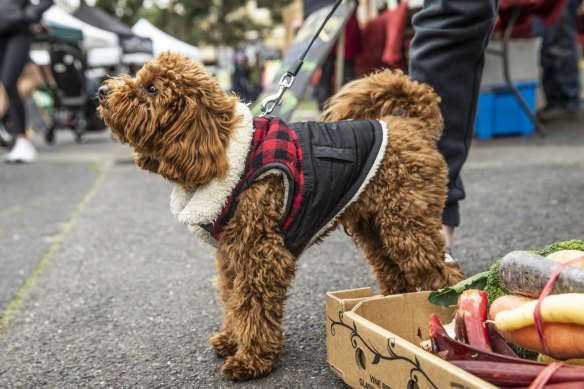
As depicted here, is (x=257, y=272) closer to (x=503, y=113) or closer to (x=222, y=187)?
(x=222, y=187)

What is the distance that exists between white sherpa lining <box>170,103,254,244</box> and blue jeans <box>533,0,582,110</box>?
7.42m

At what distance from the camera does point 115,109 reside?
2020 mm

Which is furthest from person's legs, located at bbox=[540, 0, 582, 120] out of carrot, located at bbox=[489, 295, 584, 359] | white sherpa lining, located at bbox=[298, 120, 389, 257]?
carrot, located at bbox=[489, 295, 584, 359]

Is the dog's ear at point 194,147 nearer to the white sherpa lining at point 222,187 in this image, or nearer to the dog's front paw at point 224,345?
the white sherpa lining at point 222,187

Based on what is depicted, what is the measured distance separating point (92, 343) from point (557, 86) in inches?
319

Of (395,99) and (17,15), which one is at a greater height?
(17,15)

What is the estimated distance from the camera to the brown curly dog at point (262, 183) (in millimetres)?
2041

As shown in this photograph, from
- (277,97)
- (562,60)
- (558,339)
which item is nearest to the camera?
(558,339)

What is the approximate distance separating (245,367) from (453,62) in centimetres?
156

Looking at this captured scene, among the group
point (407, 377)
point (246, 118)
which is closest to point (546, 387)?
point (407, 377)

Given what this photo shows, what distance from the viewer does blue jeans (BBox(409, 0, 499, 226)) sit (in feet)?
8.94

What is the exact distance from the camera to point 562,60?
866 centimetres

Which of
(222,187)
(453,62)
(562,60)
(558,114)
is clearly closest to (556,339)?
(222,187)

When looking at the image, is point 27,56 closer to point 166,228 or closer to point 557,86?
point 166,228
